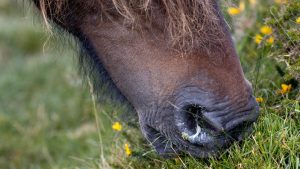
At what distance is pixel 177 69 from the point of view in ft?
10.6

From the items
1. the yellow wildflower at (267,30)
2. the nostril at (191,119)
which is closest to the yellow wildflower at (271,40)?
the yellow wildflower at (267,30)

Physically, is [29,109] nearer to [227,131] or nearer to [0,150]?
[0,150]

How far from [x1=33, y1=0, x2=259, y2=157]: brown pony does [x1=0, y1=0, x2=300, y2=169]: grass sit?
196mm

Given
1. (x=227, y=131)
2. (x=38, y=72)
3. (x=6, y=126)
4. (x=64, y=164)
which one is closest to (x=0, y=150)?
(x=6, y=126)

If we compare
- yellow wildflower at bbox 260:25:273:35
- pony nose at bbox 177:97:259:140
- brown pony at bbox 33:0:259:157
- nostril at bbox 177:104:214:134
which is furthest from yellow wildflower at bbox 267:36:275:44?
nostril at bbox 177:104:214:134

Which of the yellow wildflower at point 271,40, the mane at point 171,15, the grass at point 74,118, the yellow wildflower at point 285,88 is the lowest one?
the grass at point 74,118

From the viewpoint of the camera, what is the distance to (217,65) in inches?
126

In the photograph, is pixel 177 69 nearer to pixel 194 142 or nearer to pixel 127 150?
pixel 194 142

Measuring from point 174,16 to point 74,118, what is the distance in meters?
3.86

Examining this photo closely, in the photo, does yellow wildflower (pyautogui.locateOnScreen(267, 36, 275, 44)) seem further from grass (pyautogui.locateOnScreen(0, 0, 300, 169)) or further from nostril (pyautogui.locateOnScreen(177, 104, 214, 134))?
nostril (pyautogui.locateOnScreen(177, 104, 214, 134))

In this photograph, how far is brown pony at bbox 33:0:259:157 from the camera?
3.17 m

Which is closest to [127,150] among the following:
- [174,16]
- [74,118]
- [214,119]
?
[214,119]

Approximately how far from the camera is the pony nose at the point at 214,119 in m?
3.13

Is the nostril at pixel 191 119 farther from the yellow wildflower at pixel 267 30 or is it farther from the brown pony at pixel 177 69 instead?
the yellow wildflower at pixel 267 30
